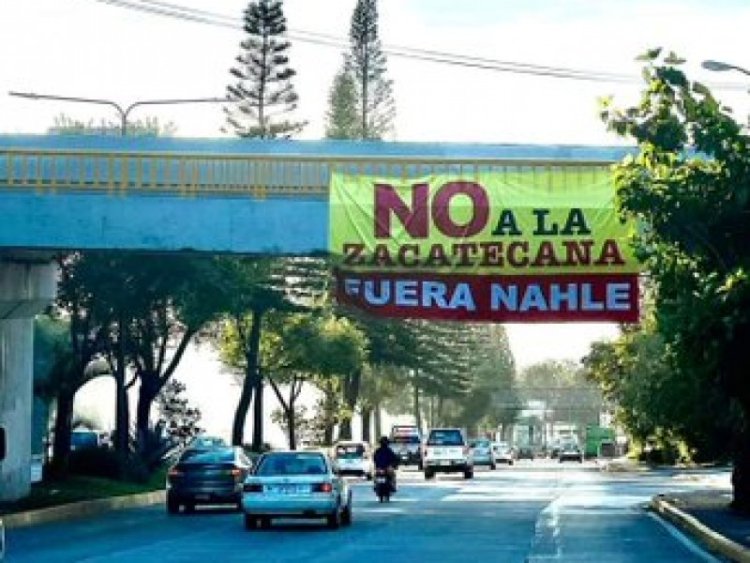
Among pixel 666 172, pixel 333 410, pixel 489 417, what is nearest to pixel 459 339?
pixel 333 410

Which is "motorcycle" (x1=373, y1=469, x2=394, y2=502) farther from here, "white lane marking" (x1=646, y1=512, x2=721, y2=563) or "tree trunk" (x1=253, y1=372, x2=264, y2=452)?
"tree trunk" (x1=253, y1=372, x2=264, y2=452)

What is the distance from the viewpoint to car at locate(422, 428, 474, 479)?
68125 millimetres

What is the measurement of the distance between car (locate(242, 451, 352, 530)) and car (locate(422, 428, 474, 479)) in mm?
35976

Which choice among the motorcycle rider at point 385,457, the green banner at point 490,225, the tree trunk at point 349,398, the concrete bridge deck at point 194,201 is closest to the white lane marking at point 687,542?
the green banner at point 490,225

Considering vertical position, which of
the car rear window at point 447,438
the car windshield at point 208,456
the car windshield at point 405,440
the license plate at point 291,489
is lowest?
the license plate at point 291,489

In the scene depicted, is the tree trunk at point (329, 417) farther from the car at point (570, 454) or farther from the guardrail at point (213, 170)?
the guardrail at point (213, 170)

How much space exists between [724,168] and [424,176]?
11290mm

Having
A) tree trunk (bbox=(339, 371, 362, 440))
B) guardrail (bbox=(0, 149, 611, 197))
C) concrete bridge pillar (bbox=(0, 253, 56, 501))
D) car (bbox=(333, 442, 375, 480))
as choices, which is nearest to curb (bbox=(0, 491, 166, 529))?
concrete bridge pillar (bbox=(0, 253, 56, 501))

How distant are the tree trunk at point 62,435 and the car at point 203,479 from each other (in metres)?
7.35

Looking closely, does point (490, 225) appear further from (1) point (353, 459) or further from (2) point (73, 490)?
(1) point (353, 459)

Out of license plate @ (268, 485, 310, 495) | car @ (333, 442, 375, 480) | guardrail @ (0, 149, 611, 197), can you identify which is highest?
guardrail @ (0, 149, 611, 197)

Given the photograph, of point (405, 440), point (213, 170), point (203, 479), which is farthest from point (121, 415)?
point (405, 440)

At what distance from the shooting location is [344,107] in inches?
3479

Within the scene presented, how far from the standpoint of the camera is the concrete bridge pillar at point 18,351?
3701 centimetres
